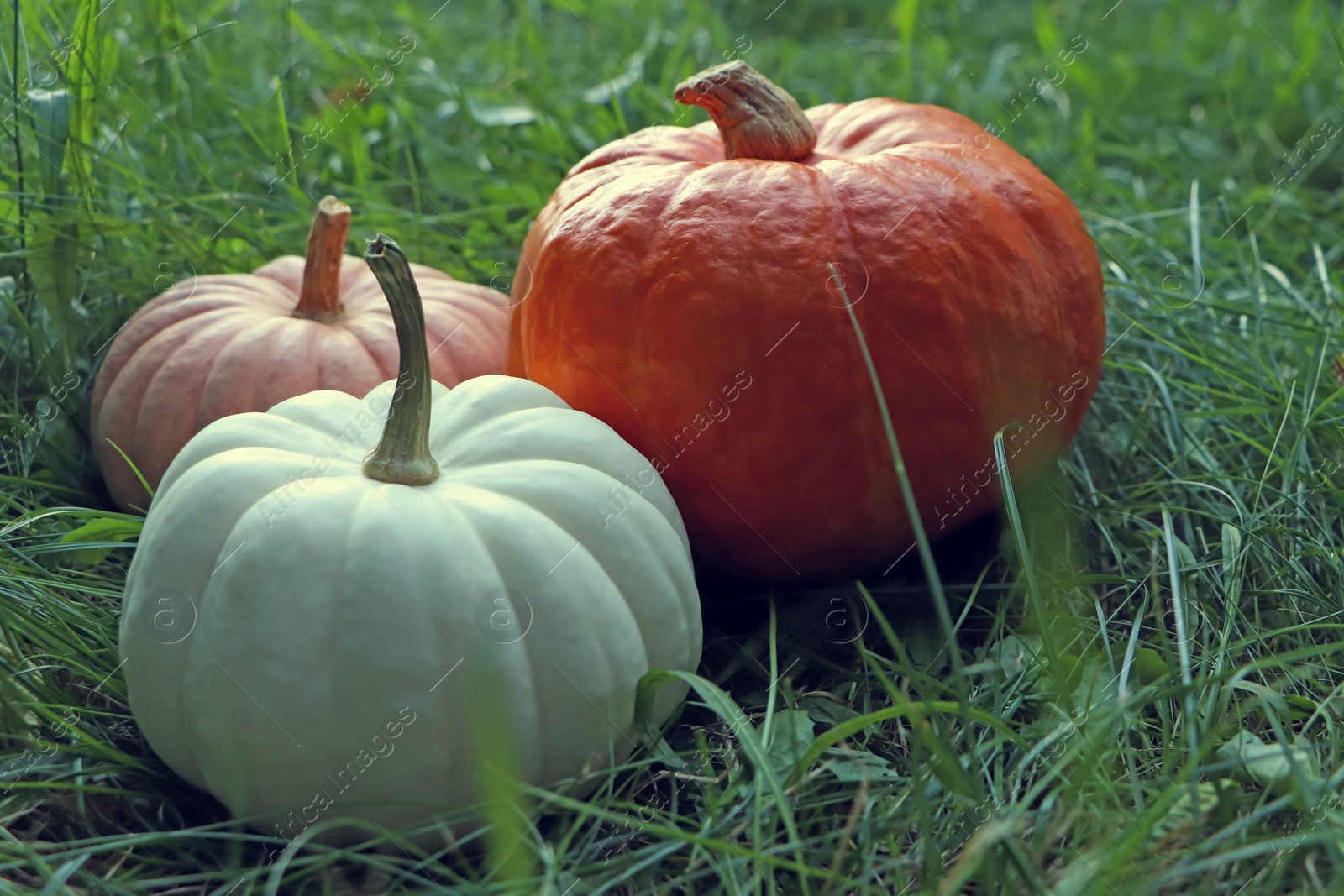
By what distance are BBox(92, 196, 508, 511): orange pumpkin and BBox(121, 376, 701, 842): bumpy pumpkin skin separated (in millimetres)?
454

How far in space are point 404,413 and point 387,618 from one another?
299 millimetres

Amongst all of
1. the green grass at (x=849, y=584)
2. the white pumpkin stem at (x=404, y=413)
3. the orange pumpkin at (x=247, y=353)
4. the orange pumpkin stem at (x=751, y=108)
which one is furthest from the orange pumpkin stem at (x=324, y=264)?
the orange pumpkin stem at (x=751, y=108)

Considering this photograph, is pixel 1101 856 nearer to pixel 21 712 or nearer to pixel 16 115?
pixel 21 712

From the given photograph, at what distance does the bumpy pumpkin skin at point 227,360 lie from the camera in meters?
1.89

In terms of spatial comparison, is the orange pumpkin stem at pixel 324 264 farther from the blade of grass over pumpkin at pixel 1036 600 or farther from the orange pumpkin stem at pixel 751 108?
the blade of grass over pumpkin at pixel 1036 600

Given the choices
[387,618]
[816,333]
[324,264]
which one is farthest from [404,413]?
[324,264]

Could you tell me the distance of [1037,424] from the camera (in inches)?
69.2

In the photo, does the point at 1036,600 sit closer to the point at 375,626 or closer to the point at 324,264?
the point at 375,626

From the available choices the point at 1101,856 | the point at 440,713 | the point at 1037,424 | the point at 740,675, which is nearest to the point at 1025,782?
the point at 1101,856

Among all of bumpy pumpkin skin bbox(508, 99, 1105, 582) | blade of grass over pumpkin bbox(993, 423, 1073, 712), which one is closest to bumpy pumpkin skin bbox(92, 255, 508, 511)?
bumpy pumpkin skin bbox(508, 99, 1105, 582)

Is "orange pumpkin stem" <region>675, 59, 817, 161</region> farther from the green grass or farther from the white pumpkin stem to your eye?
the green grass

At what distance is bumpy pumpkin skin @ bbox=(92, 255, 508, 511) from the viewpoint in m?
1.89

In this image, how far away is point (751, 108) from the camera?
1.82 meters

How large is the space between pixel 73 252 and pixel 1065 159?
109 inches
